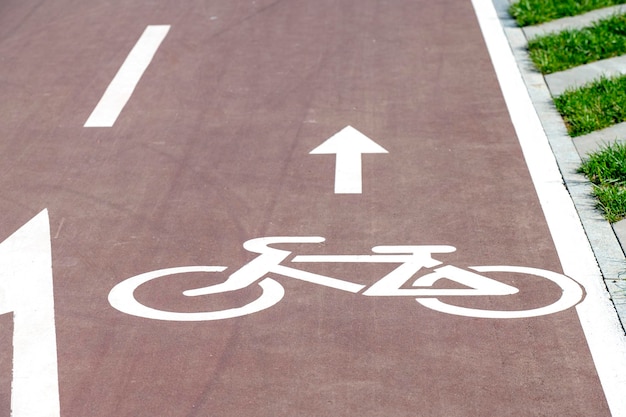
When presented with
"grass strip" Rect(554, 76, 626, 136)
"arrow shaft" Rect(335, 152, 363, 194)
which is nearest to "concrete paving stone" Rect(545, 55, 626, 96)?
"grass strip" Rect(554, 76, 626, 136)

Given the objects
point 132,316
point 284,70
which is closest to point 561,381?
point 132,316

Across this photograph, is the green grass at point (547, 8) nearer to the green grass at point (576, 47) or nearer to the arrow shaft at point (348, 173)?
the green grass at point (576, 47)

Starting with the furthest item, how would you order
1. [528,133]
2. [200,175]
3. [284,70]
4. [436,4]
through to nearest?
[436,4] → [284,70] → [528,133] → [200,175]

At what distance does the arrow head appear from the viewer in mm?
9469

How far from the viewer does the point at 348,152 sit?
943cm

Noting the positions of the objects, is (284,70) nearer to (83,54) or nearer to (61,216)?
(83,54)

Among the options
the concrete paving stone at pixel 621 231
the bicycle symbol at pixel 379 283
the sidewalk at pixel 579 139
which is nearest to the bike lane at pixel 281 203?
the bicycle symbol at pixel 379 283

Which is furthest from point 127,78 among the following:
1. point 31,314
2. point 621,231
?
point 621,231

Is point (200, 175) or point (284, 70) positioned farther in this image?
point (284, 70)

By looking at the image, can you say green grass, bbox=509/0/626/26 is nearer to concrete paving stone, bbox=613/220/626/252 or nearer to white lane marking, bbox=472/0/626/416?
white lane marking, bbox=472/0/626/416

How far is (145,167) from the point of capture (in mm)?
9250

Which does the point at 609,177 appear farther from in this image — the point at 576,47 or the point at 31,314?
the point at 31,314

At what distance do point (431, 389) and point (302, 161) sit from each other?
355cm

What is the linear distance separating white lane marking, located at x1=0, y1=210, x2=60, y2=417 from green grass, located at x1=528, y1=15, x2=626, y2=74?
5.95 m
